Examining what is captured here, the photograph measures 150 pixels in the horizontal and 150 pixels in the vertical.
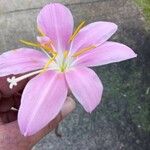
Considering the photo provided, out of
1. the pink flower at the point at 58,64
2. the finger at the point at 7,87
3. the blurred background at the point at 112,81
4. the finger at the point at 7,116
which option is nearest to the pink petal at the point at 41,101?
the pink flower at the point at 58,64

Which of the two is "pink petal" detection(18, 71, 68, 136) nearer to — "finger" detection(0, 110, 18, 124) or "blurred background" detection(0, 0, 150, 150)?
"finger" detection(0, 110, 18, 124)

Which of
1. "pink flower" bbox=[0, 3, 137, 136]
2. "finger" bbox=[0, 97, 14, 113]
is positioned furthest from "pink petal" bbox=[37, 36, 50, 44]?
"finger" bbox=[0, 97, 14, 113]

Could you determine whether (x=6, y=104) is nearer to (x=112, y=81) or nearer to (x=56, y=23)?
(x=56, y=23)

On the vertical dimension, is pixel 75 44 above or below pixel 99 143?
above

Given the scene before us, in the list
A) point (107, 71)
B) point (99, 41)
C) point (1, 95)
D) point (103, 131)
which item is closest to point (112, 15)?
point (107, 71)

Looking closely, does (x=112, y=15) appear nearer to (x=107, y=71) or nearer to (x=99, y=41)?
(x=107, y=71)

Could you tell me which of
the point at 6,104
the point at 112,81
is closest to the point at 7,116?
the point at 6,104
